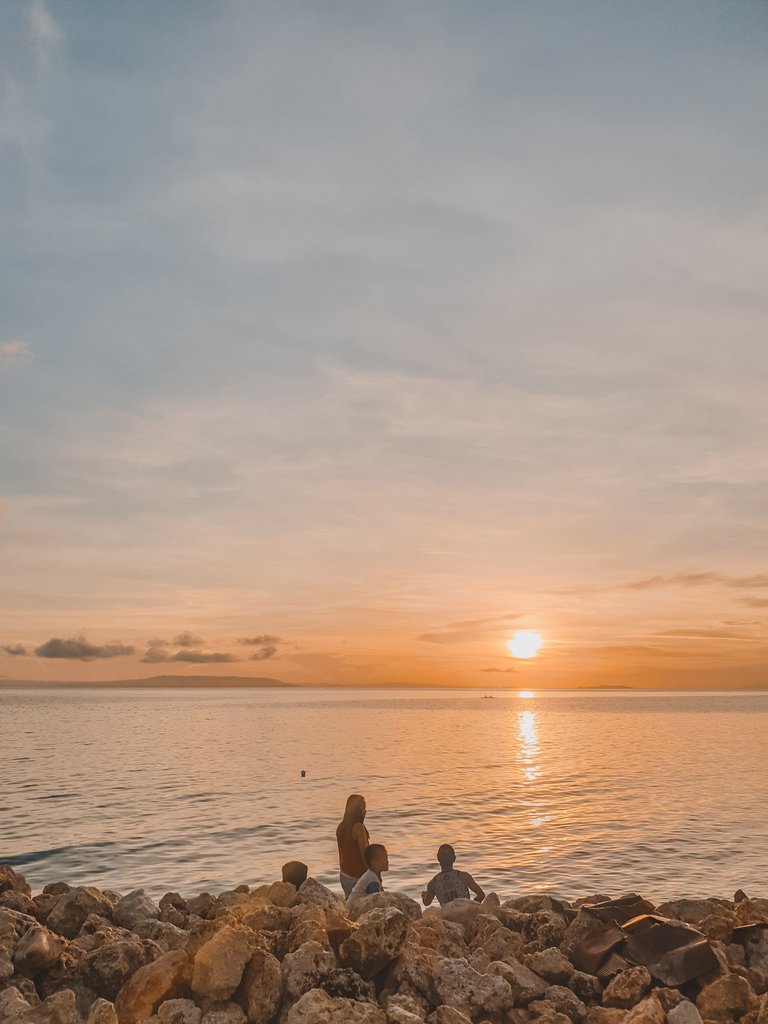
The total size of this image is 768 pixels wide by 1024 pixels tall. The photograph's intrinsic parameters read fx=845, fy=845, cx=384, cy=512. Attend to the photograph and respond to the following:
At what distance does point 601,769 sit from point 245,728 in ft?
180

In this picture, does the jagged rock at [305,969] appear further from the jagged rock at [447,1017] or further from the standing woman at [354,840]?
the standing woman at [354,840]

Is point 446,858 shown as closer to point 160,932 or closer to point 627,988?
point 160,932

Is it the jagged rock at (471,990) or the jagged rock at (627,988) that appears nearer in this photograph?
the jagged rock at (471,990)

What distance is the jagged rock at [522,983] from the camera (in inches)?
367

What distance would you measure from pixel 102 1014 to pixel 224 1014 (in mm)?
1231

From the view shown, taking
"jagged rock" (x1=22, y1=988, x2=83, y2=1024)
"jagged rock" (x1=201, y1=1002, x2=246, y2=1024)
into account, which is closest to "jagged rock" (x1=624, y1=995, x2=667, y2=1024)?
"jagged rock" (x1=201, y1=1002, x2=246, y2=1024)

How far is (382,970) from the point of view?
9641 millimetres

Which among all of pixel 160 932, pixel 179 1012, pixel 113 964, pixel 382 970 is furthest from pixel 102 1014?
pixel 382 970

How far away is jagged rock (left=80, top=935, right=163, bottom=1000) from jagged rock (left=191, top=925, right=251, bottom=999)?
3.87ft

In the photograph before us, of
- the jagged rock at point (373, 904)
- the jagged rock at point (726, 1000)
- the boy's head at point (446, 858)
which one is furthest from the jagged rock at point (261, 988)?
the boy's head at point (446, 858)

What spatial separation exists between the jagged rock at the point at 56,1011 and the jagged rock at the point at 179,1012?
0.90 m

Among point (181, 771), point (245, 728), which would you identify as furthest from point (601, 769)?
point (245, 728)

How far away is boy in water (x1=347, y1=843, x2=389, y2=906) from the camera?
13.8 meters

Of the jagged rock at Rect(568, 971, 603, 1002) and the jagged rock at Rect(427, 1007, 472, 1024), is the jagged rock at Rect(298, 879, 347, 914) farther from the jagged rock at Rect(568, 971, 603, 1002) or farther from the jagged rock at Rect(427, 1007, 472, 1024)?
the jagged rock at Rect(427, 1007, 472, 1024)
